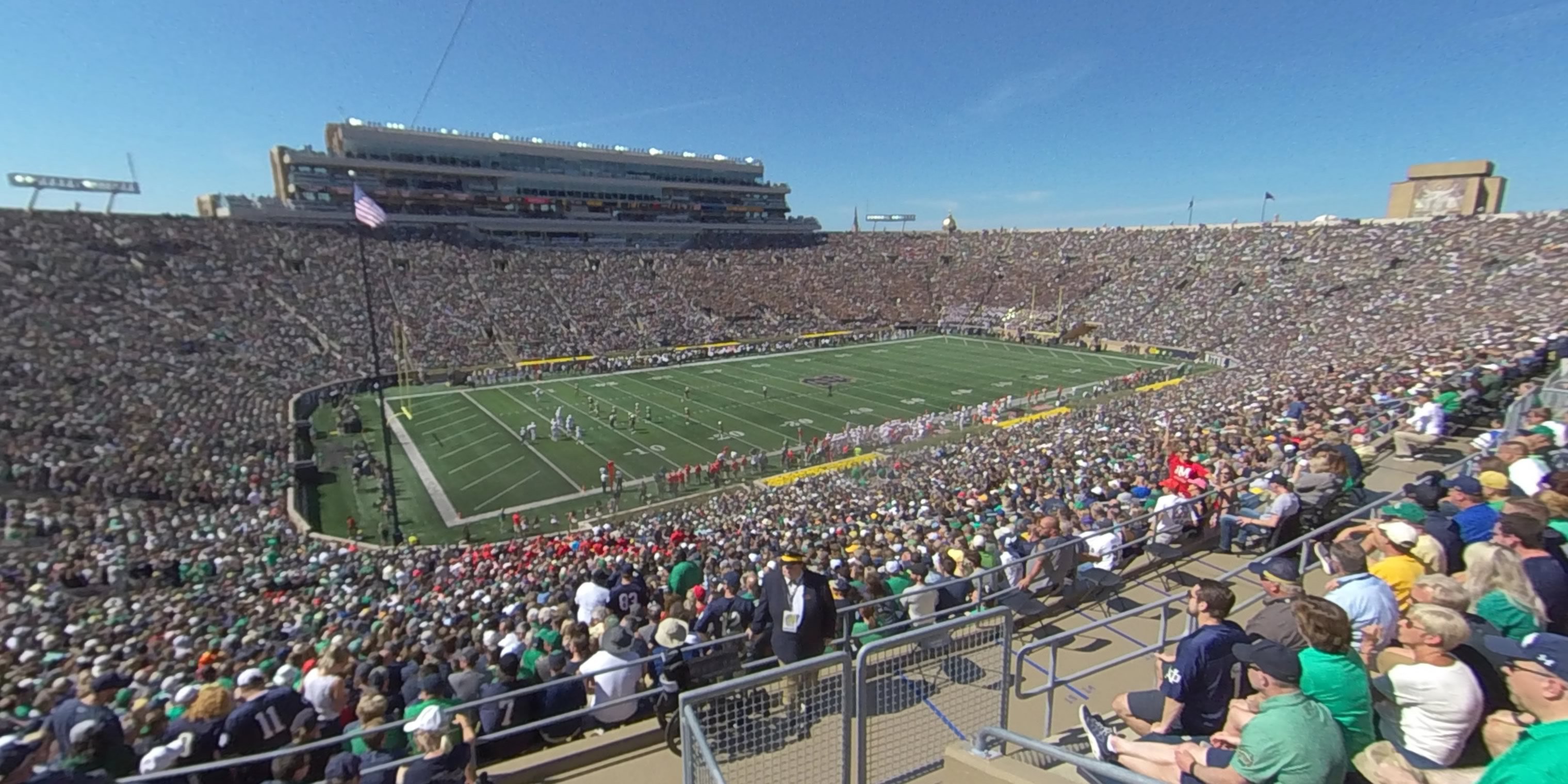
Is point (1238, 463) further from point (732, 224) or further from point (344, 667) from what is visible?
point (732, 224)

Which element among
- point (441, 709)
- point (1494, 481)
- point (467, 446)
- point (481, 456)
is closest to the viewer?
point (441, 709)

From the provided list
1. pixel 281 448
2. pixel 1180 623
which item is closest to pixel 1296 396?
pixel 1180 623

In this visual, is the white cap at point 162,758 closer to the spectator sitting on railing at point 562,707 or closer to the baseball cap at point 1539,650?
the spectator sitting on railing at point 562,707

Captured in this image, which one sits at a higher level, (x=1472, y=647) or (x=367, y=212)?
(x=367, y=212)

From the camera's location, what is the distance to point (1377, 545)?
5320 mm

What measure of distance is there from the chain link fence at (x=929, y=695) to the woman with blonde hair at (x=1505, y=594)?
2652 mm

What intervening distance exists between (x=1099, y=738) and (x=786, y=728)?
174cm

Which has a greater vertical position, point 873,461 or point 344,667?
point 344,667

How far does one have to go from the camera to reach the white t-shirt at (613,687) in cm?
558

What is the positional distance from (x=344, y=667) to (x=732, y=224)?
2945 inches

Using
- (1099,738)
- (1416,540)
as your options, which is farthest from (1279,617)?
(1416,540)

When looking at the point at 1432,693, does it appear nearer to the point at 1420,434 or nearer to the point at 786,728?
the point at 786,728

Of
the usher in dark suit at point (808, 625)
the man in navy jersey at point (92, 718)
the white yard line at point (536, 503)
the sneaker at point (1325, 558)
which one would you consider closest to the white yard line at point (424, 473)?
the white yard line at point (536, 503)

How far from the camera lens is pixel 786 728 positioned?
4.35 metres
